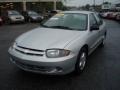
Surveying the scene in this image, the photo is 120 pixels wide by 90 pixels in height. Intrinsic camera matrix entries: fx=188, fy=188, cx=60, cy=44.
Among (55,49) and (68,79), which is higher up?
(55,49)

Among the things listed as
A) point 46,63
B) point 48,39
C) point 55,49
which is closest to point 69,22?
point 48,39

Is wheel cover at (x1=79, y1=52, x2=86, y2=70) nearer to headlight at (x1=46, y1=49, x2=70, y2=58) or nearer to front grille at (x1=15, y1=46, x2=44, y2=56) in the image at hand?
headlight at (x1=46, y1=49, x2=70, y2=58)

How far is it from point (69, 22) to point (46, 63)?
196cm

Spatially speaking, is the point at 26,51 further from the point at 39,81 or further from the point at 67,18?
the point at 67,18

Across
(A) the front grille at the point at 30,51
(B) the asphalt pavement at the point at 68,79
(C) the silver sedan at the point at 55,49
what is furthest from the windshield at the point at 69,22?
(A) the front grille at the point at 30,51

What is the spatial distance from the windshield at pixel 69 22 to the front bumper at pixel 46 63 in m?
1.35

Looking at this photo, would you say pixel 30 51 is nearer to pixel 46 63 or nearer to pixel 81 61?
pixel 46 63

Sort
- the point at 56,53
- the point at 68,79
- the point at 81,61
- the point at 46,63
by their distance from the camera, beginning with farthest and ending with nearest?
the point at 81,61 < the point at 68,79 < the point at 56,53 < the point at 46,63

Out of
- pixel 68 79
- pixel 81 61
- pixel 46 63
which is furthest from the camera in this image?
pixel 81 61

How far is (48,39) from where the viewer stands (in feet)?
14.8

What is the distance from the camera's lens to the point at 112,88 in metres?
4.00

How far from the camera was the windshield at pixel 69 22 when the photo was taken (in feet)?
17.4

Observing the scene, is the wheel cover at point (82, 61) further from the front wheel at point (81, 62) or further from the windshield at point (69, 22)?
Answer: the windshield at point (69, 22)

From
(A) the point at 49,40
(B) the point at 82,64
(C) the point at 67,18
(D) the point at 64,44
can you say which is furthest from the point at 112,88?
(C) the point at 67,18
